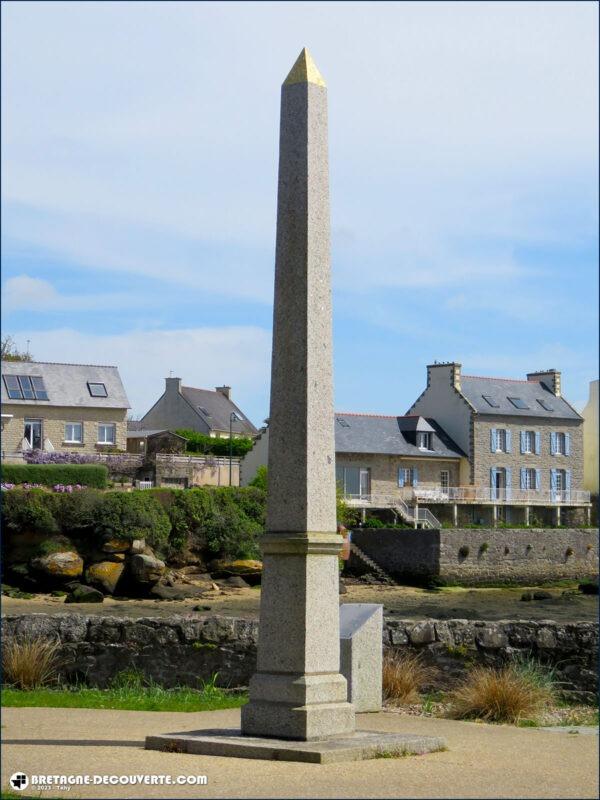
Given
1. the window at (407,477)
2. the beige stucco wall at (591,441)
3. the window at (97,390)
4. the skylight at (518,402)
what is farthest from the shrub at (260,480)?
the beige stucco wall at (591,441)

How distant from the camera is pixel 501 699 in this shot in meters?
10.7

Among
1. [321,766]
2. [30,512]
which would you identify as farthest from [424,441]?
[321,766]

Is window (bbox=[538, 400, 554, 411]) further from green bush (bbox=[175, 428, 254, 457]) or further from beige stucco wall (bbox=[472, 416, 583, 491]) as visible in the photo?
green bush (bbox=[175, 428, 254, 457])

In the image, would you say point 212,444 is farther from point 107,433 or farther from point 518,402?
point 518,402

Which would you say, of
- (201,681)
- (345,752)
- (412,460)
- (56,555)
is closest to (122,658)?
(201,681)

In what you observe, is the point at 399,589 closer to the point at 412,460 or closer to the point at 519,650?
the point at 412,460

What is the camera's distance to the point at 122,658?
1244 cm

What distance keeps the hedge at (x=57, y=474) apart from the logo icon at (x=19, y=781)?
3428cm

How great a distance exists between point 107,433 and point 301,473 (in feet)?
126

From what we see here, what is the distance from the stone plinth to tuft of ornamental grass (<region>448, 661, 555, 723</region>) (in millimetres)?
759

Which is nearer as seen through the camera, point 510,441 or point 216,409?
point 216,409

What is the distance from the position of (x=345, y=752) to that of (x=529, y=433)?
182 ft

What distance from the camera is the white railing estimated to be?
2210 inches

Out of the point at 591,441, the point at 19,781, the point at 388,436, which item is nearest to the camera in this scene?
the point at 591,441
